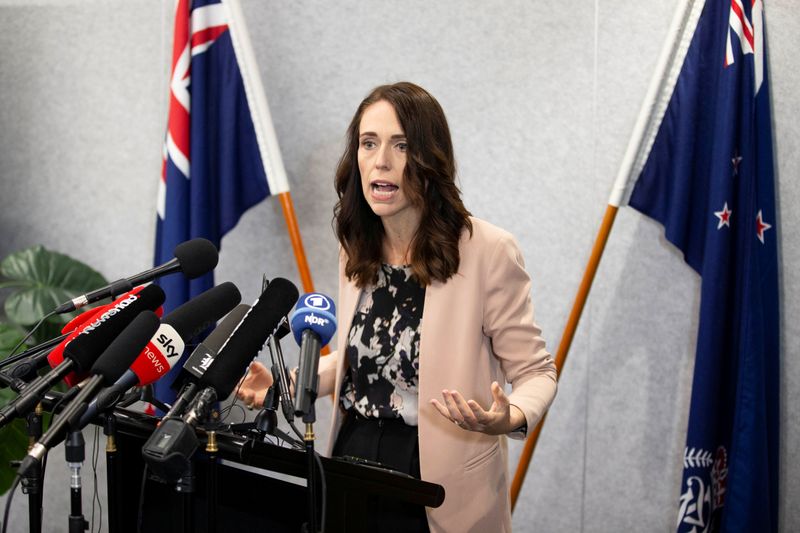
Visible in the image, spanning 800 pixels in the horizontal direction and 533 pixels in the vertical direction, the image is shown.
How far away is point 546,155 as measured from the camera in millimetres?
3436

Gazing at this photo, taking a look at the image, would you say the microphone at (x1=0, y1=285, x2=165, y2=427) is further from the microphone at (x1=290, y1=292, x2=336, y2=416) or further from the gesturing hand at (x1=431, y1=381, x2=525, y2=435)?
the gesturing hand at (x1=431, y1=381, x2=525, y2=435)

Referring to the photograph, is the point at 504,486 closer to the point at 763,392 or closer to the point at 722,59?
the point at 763,392

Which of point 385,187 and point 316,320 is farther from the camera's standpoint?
point 385,187

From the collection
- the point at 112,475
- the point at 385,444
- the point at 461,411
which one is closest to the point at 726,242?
the point at 385,444

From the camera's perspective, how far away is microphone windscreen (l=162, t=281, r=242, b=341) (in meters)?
1.50

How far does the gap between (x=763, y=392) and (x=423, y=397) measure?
5.62 feet

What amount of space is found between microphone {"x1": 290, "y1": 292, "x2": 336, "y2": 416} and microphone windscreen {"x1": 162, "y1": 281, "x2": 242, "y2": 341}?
0.67 feet

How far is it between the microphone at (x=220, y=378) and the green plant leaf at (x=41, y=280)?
2.14 meters

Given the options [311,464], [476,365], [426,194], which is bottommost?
[311,464]

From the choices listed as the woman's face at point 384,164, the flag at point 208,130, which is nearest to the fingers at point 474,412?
the woman's face at point 384,164

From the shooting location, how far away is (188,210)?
332cm

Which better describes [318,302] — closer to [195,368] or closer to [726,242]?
[195,368]

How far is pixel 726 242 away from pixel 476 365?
5.03 ft

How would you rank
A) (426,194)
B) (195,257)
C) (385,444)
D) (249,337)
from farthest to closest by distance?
(426,194), (385,444), (195,257), (249,337)
